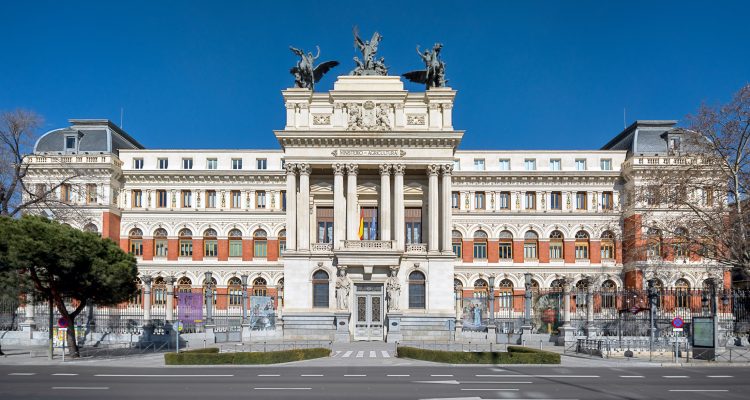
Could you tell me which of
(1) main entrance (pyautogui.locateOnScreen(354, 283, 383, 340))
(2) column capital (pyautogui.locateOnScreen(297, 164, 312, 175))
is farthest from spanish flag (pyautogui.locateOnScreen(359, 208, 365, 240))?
(2) column capital (pyautogui.locateOnScreen(297, 164, 312, 175))

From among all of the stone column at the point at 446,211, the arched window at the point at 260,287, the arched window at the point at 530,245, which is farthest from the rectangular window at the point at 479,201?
the arched window at the point at 260,287

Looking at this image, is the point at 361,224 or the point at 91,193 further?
the point at 91,193

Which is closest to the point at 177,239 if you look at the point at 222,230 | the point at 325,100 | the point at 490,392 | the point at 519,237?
the point at 222,230

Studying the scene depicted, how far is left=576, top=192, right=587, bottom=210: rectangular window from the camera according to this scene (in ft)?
253

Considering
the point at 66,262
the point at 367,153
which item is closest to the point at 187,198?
the point at 367,153

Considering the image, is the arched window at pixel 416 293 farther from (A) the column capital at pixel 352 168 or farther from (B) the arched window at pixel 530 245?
(B) the arched window at pixel 530 245

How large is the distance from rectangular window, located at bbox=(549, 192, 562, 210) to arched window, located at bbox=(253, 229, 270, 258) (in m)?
29.7

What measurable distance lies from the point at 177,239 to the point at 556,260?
128 ft

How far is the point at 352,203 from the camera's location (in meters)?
59.7

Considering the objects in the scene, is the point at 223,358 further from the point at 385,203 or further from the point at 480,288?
the point at 480,288

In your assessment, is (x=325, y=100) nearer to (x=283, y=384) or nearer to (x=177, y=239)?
(x=177, y=239)

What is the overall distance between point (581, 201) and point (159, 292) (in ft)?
144

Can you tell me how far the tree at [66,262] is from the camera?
38094 millimetres

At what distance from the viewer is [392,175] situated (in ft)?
199
